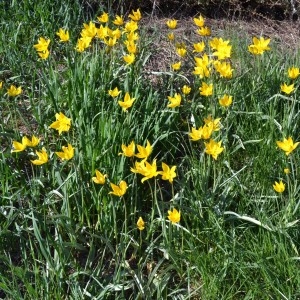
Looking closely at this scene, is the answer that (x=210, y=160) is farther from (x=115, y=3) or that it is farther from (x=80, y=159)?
(x=115, y=3)

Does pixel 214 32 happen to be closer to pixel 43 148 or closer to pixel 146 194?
pixel 146 194

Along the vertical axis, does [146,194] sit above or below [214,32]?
below

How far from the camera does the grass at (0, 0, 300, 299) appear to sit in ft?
7.92

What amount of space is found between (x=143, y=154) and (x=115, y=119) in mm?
449

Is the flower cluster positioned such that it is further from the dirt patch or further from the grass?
the dirt patch

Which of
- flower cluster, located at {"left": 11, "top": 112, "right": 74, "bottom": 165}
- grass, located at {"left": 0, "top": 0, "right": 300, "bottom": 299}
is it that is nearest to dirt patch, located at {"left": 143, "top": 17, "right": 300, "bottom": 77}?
grass, located at {"left": 0, "top": 0, "right": 300, "bottom": 299}

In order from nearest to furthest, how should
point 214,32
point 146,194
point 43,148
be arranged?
point 43,148 < point 146,194 < point 214,32

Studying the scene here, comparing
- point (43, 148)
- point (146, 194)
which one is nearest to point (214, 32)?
point (146, 194)

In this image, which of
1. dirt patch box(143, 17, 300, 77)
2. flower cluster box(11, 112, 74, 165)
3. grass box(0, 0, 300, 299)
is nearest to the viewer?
grass box(0, 0, 300, 299)

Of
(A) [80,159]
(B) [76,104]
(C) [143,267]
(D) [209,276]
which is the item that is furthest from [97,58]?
(D) [209,276]

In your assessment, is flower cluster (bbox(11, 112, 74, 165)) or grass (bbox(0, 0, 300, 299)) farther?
flower cluster (bbox(11, 112, 74, 165))

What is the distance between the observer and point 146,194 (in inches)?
113

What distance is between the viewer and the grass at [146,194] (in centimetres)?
241

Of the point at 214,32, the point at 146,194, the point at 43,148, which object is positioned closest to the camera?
Answer: the point at 43,148
